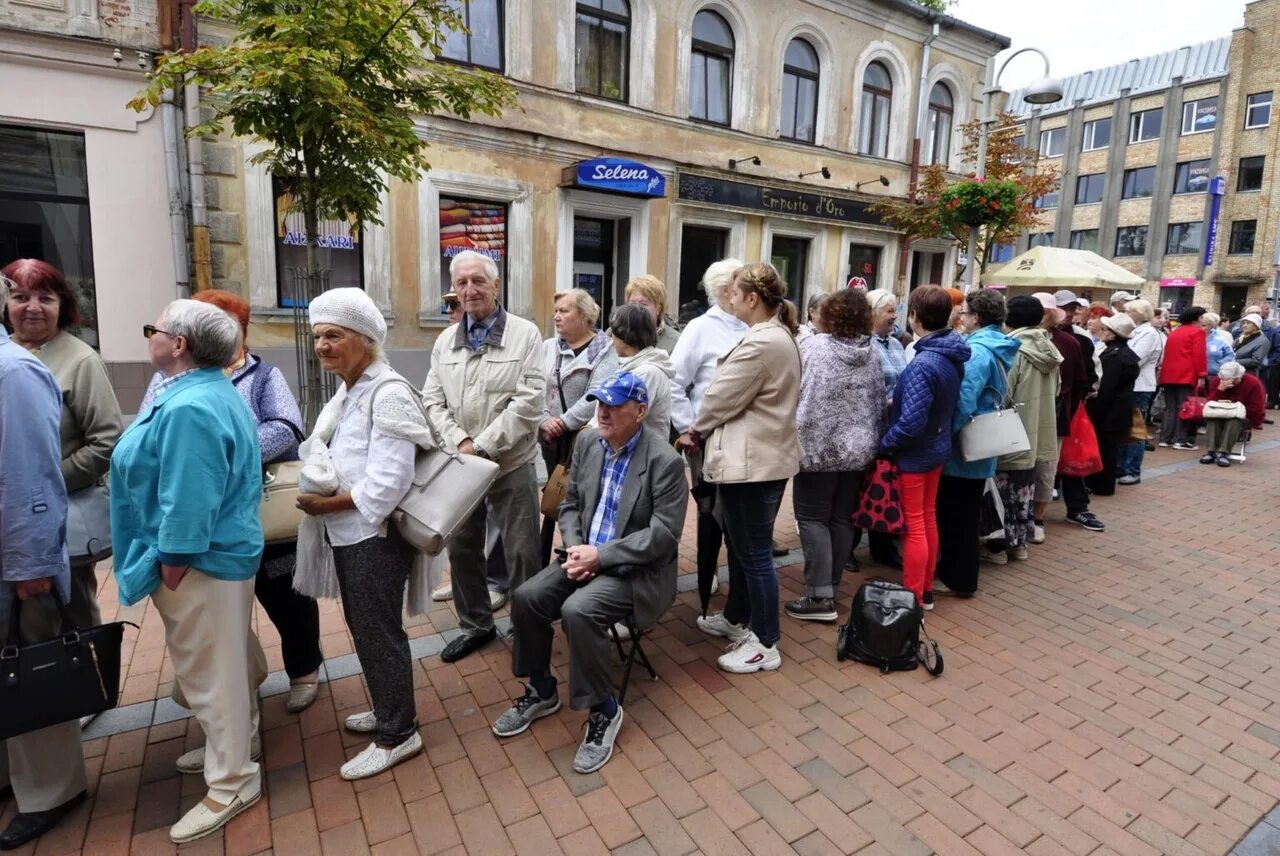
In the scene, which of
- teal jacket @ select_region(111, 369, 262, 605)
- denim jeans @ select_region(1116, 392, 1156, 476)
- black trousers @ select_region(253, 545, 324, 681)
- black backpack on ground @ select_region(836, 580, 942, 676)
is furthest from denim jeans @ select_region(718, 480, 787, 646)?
denim jeans @ select_region(1116, 392, 1156, 476)

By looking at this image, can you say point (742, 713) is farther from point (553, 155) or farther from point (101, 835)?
point (553, 155)

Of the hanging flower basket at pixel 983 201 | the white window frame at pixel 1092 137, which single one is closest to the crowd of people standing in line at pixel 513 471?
the hanging flower basket at pixel 983 201

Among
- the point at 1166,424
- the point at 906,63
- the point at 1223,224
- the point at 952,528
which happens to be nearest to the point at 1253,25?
the point at 1223,224

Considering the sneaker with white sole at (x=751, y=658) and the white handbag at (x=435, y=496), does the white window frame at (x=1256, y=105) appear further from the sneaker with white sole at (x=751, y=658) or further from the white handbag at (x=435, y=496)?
the white handbag at (x=435, y=496)

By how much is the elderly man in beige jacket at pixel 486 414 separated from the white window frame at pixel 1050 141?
148 feet

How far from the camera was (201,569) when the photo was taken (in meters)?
2.35

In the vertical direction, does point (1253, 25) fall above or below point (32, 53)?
above

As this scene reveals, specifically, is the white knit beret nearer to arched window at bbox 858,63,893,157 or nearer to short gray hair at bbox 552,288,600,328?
short gray hair at bbox 552,288,600,328

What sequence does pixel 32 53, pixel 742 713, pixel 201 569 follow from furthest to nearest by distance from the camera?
pixel 32 53 < pixel 742 713 < pixel 201 569

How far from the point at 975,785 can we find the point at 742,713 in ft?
3.22

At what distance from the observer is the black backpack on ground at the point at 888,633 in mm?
3627

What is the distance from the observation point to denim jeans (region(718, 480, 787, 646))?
11.5 feet

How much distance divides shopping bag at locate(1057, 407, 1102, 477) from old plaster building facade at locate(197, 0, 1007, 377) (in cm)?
759

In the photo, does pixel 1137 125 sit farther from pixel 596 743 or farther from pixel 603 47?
pixel 596 743
